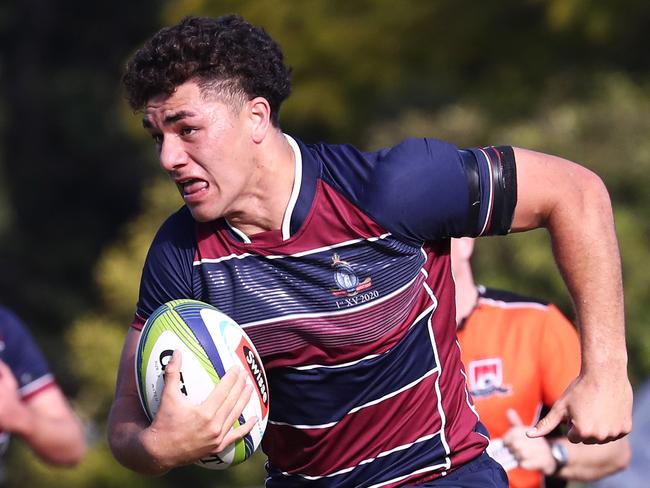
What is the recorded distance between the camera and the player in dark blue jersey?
3.90 m

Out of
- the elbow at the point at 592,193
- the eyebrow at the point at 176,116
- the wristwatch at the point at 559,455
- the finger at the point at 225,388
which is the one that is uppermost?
the eyebrow at the point at 176,116

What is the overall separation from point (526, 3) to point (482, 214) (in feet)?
27.0

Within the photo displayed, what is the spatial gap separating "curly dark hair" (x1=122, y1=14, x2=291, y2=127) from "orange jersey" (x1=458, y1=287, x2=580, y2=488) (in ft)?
5.16

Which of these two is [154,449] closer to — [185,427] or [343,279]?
[185,427]

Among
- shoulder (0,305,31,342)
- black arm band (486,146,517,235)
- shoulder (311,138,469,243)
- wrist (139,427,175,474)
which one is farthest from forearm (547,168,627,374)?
shoulder (0,305,31,342)

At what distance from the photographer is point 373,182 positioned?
154 inches

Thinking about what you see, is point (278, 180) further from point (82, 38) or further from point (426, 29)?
point (82, 38)

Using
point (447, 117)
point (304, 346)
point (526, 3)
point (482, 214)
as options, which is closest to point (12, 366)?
point (304, 346)

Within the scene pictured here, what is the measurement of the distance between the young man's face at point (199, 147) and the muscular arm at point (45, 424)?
2121mm

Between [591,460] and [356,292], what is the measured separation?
1660 millimetres

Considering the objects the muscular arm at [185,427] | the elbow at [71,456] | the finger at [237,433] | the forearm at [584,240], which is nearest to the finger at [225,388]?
the muscular arm at [185,427]

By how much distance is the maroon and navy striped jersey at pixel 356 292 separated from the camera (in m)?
3.92

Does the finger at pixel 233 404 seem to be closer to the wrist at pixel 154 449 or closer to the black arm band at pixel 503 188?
the wrist at pixel 154 449

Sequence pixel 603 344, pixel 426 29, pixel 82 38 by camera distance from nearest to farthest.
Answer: pixel 603 344, pixel 426 29, pixel 82 38
